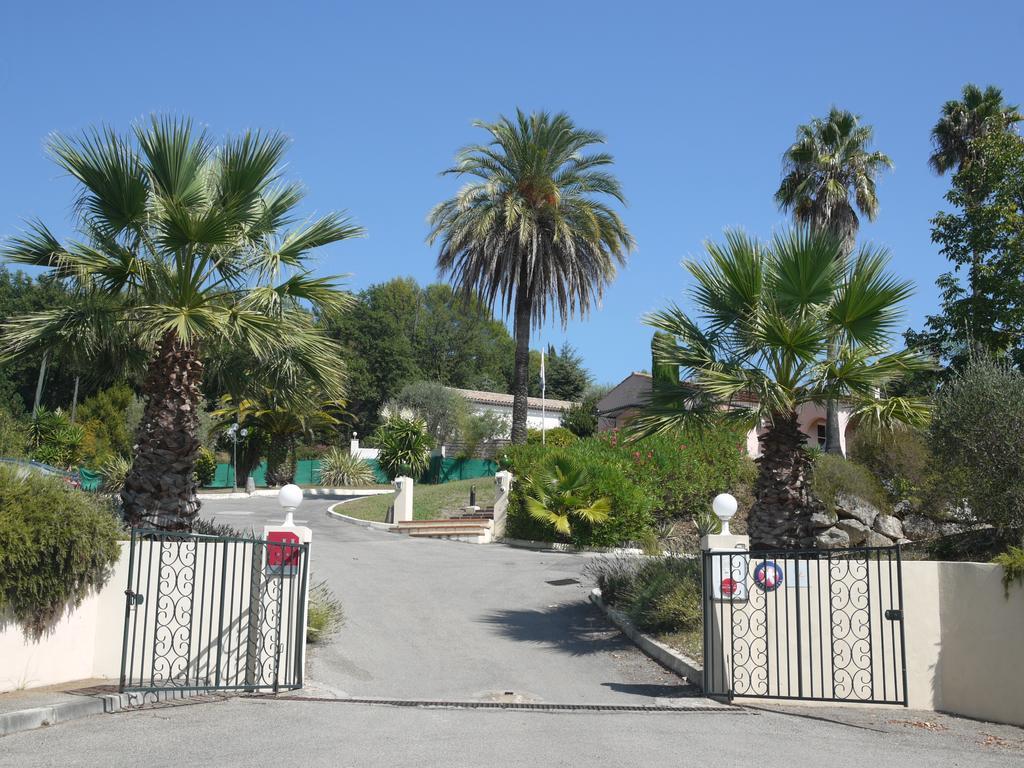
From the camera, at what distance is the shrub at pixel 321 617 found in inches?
452

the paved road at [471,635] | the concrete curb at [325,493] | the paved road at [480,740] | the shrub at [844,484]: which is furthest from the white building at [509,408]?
the paved road at [480,740]

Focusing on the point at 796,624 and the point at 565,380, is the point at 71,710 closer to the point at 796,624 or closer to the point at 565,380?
the point at 796,624

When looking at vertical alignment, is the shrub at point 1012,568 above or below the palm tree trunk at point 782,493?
below

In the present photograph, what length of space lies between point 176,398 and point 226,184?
9.74 ft

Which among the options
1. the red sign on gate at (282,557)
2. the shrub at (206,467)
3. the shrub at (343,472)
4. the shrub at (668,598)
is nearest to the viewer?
the red sign on gate at (282,557)

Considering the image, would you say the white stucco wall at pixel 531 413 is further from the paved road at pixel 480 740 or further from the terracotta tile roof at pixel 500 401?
the paved road at pixel 480 740

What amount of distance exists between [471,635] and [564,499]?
892 centimetres

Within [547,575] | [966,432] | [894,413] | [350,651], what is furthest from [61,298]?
[966,432]

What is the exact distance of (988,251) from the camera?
1870 centimetres

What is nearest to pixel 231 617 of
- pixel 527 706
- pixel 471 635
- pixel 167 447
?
pixel 527 706

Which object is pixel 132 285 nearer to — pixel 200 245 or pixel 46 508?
pixel 200 245

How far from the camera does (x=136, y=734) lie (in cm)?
698

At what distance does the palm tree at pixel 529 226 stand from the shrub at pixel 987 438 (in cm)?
1696

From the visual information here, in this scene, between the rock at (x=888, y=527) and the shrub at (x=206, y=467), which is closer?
the rock at (x=888, y=527)
